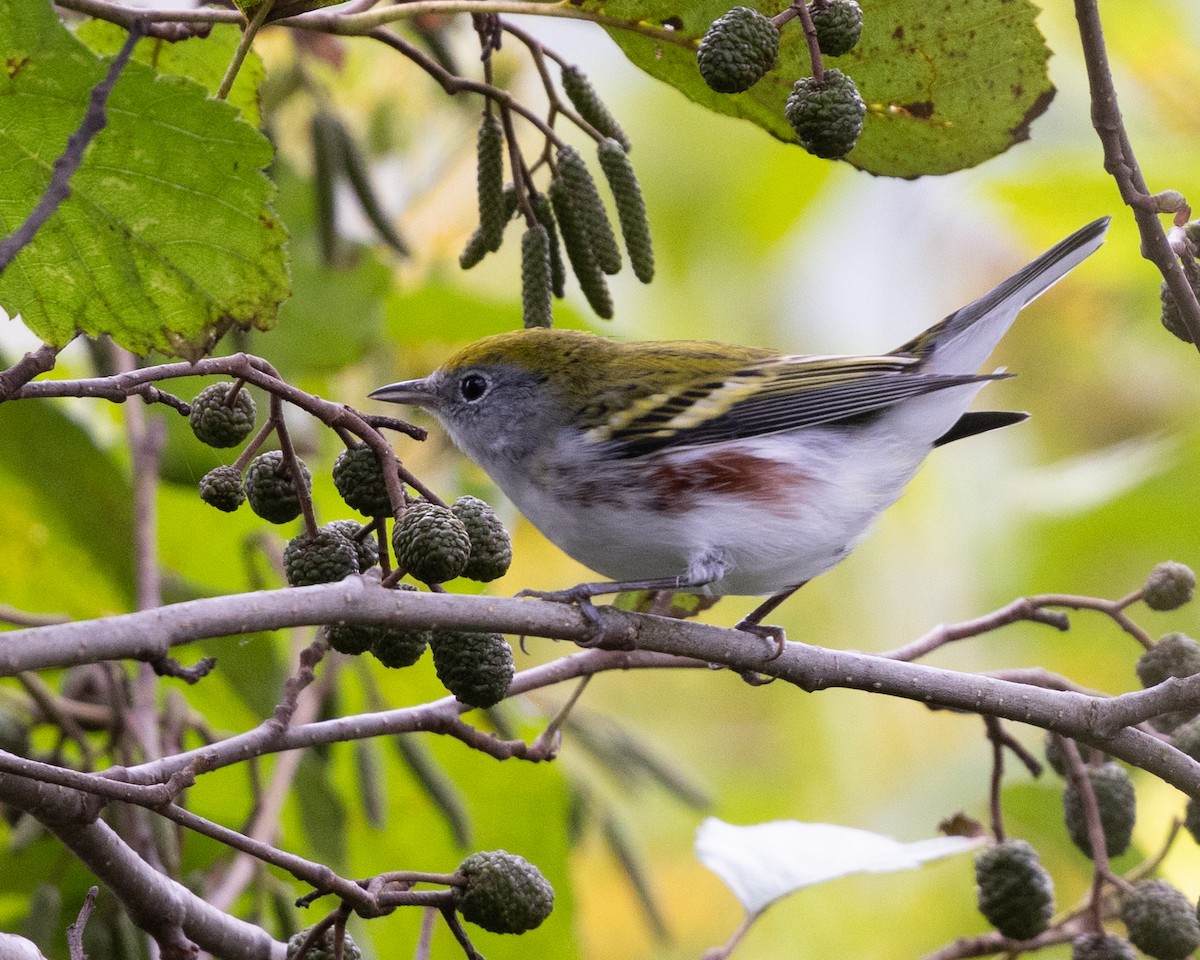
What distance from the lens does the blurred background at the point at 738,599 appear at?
8.87 ft

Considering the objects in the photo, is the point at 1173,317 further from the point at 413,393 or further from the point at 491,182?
the point at 413,393

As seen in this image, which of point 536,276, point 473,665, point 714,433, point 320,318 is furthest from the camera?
point 320,318

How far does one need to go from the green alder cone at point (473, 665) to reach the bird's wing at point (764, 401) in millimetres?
984

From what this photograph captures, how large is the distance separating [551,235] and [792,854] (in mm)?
1057

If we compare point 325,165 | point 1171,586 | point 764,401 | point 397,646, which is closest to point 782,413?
point 764,401

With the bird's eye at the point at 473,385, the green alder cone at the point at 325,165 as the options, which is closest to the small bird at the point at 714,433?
the bird's eye at the point at 473,385

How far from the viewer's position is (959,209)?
15.9 feet

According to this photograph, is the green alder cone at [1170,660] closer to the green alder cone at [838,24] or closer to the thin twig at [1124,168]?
the thin twig at [1124,168]

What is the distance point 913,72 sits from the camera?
1.91 meters

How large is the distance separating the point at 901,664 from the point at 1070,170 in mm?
2303

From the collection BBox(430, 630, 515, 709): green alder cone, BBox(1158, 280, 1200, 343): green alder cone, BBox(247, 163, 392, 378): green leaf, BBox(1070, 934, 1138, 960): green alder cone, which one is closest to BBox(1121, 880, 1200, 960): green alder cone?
BBox(1070, 934, 1138, 960): green alder cone

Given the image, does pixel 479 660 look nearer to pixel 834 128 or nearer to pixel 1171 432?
pixel 834 128

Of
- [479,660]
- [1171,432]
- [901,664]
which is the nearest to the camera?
[479,660]

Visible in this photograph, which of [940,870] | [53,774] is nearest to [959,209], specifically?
[940,870]
